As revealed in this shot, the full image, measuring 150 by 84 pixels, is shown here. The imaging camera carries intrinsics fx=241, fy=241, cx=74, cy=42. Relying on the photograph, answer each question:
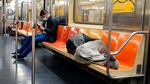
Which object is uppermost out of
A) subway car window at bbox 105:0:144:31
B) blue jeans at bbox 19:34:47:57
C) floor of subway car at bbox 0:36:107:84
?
subway car window at bbox 105:0:144:31

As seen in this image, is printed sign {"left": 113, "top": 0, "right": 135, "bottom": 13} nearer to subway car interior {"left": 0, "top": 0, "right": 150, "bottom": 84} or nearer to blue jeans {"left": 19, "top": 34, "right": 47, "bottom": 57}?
subway car interior {"left": 0, "top": 0, "right": 150, "bottom": 84}

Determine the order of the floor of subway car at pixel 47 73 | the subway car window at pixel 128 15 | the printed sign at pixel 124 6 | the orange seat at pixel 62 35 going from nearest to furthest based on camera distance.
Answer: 1. the subway car window at pixel 128 15
2. the printed sign at pixel 124 6
3. the floor of subway car at pixel 47 73
4. the orange seat at pixel 62 35

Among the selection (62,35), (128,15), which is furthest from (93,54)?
(62,35)

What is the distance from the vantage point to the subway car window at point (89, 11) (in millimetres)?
4586

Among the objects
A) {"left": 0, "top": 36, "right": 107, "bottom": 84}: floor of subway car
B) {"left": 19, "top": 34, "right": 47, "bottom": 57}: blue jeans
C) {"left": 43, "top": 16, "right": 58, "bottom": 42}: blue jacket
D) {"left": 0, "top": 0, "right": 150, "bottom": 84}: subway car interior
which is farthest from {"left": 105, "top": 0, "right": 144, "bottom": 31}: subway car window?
{"left": 19, "top": 34, "right": 47, "bottom": 57}: blue jeans

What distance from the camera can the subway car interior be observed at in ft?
9.70

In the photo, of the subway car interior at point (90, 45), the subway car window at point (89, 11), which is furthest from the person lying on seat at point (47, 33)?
the subway car window at point (89, 11)

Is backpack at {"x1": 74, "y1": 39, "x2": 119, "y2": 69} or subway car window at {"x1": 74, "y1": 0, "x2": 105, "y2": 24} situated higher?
subway car window at {"x1": 74, "y1": 0, "x2": 105, "y2": 24}

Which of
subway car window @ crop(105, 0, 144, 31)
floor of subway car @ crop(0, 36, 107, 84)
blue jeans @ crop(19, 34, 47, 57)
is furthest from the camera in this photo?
blue jeans @ crop(19, 34, 47, 57)

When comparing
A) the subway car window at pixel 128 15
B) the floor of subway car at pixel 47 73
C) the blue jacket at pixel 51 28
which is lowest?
the floor of subway car at pixel 47 73

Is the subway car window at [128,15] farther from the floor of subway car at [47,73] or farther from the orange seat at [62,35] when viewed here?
the orange seat at [62,35]

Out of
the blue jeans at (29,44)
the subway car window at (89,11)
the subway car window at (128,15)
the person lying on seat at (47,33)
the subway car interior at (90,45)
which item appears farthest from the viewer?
the blue jeans at (29,44)

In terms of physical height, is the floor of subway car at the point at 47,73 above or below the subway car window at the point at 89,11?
below

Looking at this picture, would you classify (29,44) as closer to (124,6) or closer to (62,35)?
(62,35)
